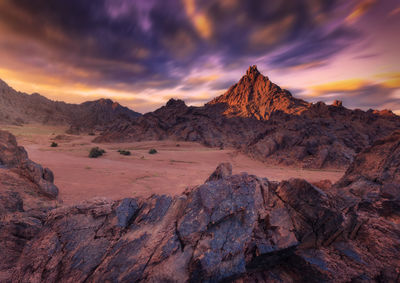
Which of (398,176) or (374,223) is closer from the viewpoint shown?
(374,223)

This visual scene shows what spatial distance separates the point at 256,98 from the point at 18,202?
105 meters

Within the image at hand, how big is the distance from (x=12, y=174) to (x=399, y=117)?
81.3m

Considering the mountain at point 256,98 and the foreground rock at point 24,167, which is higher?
the mountain at point 256,98

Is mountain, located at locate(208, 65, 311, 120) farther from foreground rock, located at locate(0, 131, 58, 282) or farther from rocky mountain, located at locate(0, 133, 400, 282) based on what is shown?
rocky mountain, located at locate(0, 133, 400, 282)

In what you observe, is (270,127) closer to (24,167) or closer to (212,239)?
(212,239)

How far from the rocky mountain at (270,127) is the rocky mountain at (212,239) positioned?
616 inches

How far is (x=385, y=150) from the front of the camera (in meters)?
7.95

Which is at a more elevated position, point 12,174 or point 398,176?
point 398,176

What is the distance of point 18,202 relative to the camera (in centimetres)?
504

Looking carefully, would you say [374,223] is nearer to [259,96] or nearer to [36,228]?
[36,228]

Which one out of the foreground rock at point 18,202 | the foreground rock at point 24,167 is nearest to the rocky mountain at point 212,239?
the foreground rock at point 18,202

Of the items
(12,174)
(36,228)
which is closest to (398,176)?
(36,228)

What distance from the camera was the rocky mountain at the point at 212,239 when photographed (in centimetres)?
314

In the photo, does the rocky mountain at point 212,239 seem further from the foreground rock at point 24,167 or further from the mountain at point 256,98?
the mountain at point 256,98
